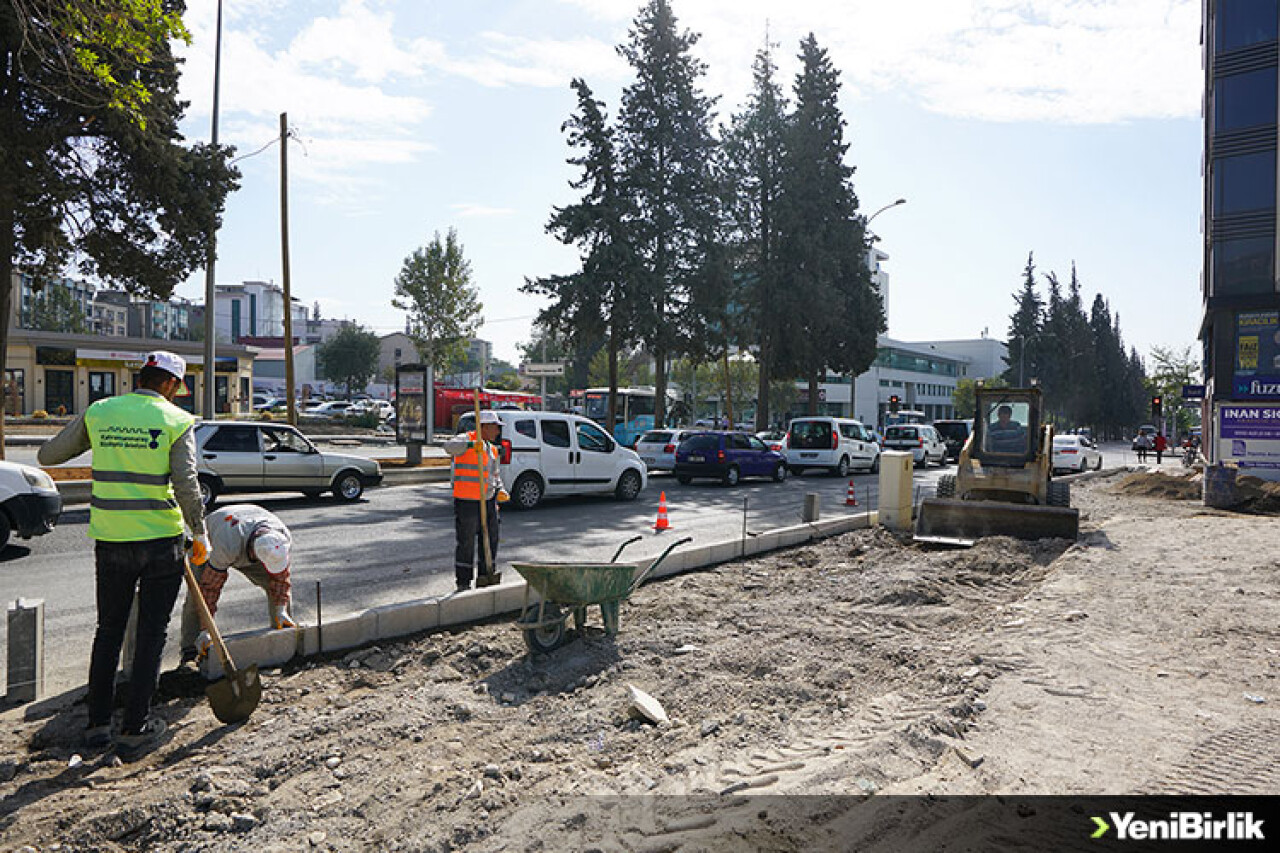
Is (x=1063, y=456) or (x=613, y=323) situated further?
(x=1063, y=456)

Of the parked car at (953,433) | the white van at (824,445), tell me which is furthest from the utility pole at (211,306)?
the parked car at (953,433)

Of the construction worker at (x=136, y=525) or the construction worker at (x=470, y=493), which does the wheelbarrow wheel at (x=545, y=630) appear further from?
the construction worker at (x=136, y=525)

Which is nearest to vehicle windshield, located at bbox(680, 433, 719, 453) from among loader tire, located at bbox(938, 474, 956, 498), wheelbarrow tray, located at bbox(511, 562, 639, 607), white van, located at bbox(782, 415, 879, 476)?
white van, located at bbox(782, 415, 879, 476)

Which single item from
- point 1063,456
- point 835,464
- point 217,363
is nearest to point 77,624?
point 835,464

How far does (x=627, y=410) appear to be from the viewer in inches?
1671

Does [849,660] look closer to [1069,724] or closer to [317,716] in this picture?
[1069,724]

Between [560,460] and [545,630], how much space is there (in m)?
10.2

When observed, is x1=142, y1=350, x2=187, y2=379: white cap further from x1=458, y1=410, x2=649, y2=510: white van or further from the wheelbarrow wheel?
x1=458, y1=410, x2=649, y2=510: white van

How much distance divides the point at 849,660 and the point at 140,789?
4253 mm

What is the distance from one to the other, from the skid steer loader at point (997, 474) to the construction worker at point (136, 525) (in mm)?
10317

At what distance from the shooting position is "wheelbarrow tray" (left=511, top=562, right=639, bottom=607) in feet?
19.2

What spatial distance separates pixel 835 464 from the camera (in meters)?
25.6

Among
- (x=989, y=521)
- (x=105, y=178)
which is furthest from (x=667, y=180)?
(x=989, y=521)

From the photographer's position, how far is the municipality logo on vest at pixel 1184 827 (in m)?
3.60
